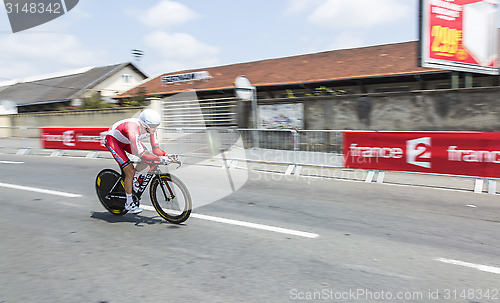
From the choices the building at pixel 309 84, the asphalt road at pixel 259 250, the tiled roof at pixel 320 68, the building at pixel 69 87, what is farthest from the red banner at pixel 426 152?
the building at pixel 69 87

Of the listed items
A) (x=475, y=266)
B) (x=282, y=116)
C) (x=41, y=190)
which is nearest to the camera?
(x=475, y=266)

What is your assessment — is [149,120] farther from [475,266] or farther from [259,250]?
[475,266]

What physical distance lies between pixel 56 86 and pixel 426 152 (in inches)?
1493

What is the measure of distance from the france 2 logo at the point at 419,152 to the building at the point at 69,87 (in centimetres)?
2901

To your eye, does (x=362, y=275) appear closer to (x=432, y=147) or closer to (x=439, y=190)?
(x=439, y=190)

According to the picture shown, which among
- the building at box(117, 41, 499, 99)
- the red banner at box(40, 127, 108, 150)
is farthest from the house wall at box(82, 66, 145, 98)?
the red banner at box(40, 127, 108, 150)

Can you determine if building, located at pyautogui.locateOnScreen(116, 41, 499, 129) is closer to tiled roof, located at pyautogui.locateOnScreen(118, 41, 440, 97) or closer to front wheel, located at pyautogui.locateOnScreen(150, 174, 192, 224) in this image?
tiled roof, located at pyautogui.locateOnScreen(118, 41, 440, 97)

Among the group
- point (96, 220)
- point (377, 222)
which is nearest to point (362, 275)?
point (377, 222)

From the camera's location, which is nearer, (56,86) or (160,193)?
(160,193)

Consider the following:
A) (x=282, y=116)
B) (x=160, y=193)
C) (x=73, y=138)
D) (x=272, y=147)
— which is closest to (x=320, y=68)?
(x=282, y=116)

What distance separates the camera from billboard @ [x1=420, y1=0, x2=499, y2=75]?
1226cm

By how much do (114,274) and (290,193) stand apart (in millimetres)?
4895

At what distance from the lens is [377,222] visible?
19.2 ft

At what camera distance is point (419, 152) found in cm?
928
